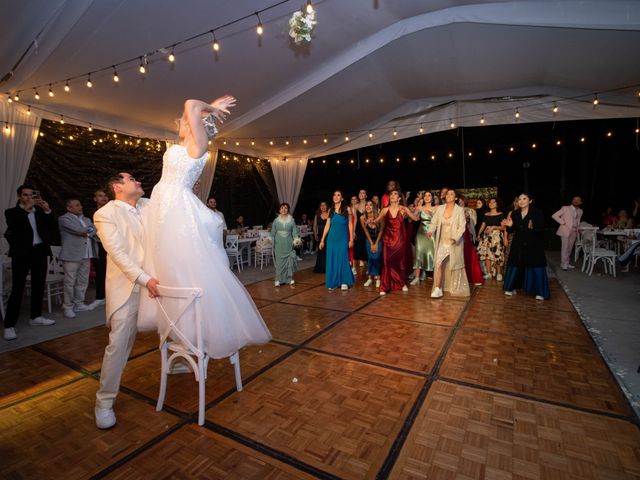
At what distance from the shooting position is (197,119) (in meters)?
1.72

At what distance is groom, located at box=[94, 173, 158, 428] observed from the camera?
73.4 inches

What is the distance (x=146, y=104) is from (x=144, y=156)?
5.95 feet

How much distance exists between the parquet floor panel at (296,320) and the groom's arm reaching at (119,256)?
175 centimetres

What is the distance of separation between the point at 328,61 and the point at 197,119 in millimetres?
5108

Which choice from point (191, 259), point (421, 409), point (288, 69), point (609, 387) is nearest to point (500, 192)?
point (288, 69)

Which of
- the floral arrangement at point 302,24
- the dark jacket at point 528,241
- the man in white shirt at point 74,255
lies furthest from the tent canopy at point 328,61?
the dark jacket at point 528,241

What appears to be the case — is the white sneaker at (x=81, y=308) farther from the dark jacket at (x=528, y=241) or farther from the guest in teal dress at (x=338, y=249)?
the dark jacket at (x=528, y=241)

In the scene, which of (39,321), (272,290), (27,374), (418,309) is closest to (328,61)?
(272,290)

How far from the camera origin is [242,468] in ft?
5.32

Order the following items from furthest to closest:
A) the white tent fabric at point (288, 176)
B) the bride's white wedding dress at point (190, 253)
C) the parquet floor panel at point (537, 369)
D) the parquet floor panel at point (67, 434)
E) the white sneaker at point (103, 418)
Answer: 1. the white tent fabric at point (288, 176)
2. the parquet floor panel at point (537, 369)
3. the white sneaker at point (103, 418)
4. the bride's white wedding dress at point (190, 253)
5. the parquet floor panel at point (67, 434)

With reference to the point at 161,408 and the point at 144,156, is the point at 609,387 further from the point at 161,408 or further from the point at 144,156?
the point at 144,156

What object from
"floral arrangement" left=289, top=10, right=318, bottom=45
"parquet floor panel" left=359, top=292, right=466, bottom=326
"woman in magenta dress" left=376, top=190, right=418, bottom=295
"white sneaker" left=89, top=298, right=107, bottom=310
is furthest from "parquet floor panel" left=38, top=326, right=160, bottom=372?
"floral arrangement" left=289, top=10, right=318, bottom=45

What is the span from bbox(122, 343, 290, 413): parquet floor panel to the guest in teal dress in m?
2.60

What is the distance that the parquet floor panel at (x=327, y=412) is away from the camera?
5.62ft
